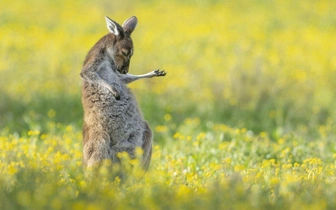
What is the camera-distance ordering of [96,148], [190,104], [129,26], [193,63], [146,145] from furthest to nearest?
1. [193,63]
2. [190,104]
3. [129,26]
4. [146,145]
5. [96,148]

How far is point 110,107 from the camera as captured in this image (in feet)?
20.9

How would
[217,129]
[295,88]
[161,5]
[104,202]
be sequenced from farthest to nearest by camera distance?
[161,5]
[295,88]
[217,129]
[104,202]

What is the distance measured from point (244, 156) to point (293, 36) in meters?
9.72

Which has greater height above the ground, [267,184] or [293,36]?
[267,184]

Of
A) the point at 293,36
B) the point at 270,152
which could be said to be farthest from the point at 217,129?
the point at 293,36

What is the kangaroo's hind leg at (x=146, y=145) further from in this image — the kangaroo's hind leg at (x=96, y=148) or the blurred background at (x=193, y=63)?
the blurred background at (x=193, y=63)

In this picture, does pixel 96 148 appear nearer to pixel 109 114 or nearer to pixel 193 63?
pixel 109 114

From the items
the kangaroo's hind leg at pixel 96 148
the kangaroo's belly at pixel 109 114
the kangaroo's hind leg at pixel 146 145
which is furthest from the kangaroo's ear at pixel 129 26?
the kangaroo's hind leg at pixel 96 148

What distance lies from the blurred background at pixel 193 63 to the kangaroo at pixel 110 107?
10.8ft

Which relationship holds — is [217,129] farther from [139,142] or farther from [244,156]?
[139,142]

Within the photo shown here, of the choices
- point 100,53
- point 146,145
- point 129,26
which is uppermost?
point 129,26

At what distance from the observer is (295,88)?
Answer: 1326 cm

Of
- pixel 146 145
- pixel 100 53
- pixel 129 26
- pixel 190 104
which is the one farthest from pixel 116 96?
pixel 190 104

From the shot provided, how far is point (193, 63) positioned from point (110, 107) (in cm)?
829
